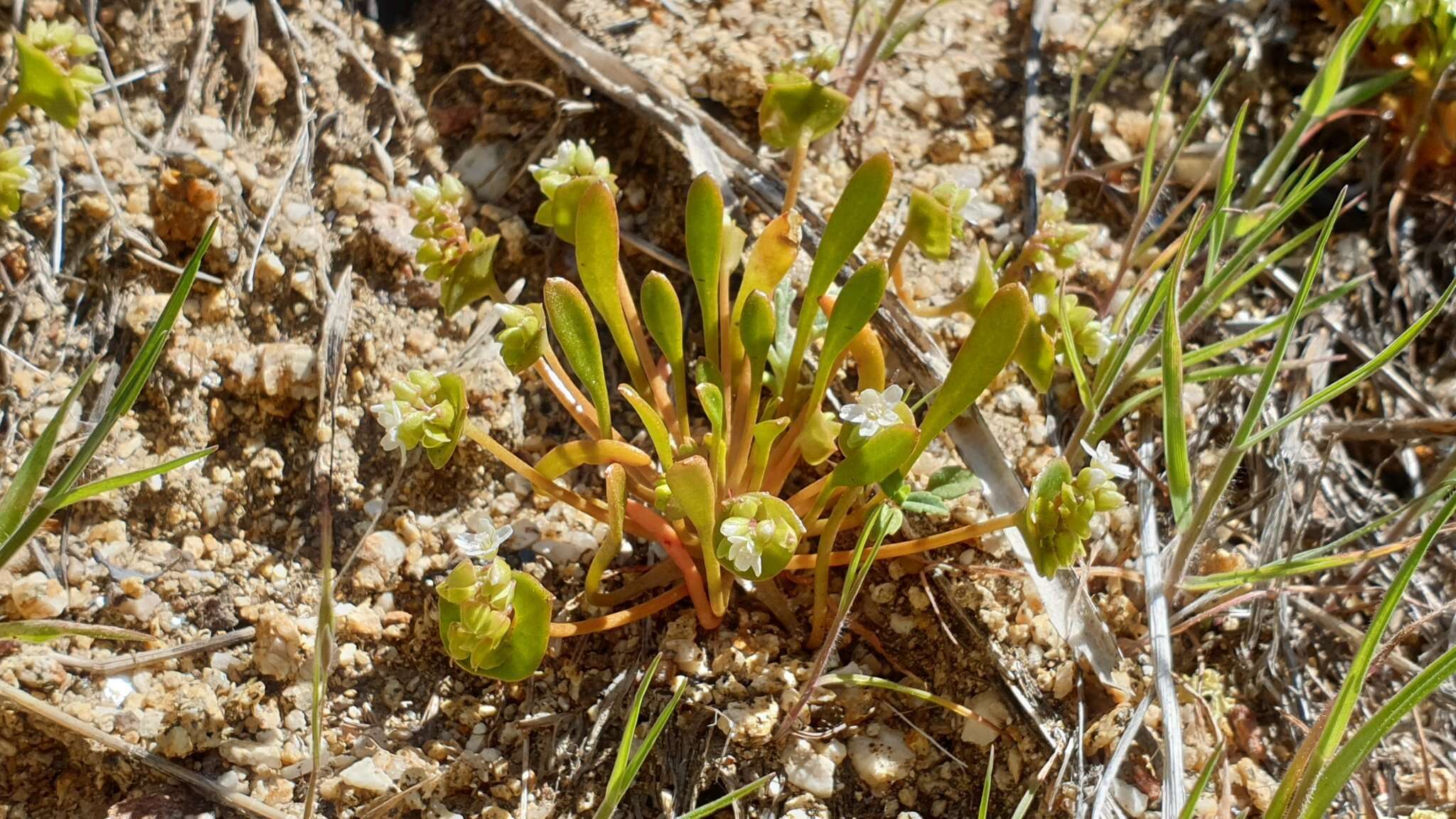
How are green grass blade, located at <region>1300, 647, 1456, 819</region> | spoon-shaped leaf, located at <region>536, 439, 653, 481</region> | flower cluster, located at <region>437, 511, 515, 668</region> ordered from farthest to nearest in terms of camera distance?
spoon-shaped leaf, located at <region>536, 439, 653, 481</region>
flower cluster, located at <region>437, 511, 515, 668</region>
green grass blade, located at <region>1300, 647, 1456, 819</region>

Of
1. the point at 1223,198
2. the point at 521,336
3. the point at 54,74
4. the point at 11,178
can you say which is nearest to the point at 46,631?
the point at 521,336

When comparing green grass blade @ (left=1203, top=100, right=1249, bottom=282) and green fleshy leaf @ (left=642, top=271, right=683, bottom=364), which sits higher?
green grass blade @ (left=1203, top=100, right=1249, bottom=282)

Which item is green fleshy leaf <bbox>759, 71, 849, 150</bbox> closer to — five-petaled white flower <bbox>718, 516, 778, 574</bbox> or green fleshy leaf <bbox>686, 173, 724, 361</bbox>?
green fleshy leaf <bbox>686, 173, 724, 361</bbox>

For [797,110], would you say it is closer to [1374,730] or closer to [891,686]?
[891,686]

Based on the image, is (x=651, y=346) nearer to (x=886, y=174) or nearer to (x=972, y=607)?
(x=886, y=174)

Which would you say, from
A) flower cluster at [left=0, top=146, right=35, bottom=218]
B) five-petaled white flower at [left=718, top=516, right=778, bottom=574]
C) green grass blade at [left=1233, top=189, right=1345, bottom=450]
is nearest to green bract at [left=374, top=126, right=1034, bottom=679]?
five-petaled white flower at [left=718, top=516, right=778, bottom=574]

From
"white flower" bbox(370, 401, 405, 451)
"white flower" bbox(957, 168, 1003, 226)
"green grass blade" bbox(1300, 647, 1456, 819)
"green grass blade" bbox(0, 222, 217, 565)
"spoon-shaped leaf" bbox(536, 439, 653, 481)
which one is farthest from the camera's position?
"white flower" bbox(957, 168, 1003, 226)

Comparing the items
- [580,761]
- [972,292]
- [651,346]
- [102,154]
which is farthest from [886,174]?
[102,154]
